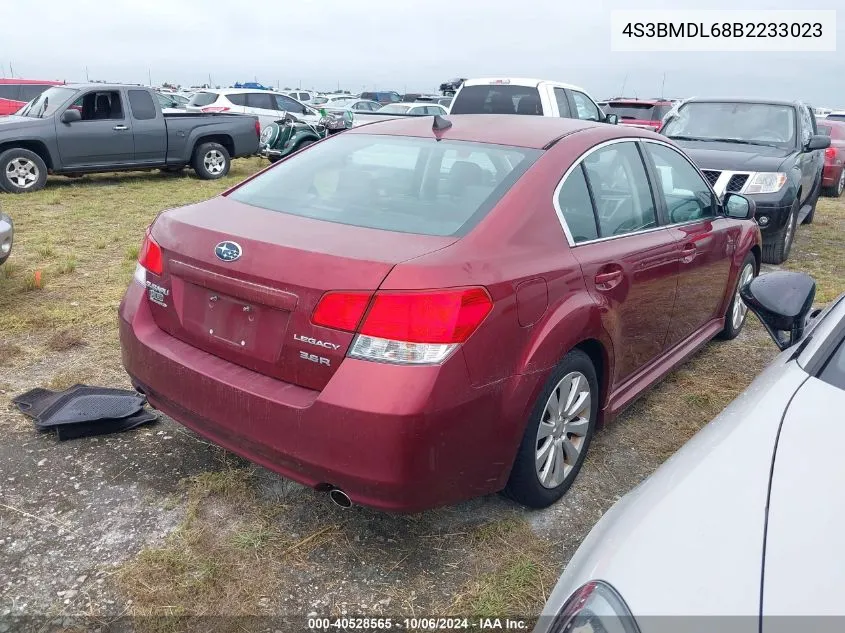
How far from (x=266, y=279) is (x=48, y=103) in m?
10.8

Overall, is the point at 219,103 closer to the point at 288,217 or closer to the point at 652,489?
the point at 288,217

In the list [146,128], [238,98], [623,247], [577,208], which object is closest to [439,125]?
[577,208]

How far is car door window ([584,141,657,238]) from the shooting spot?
10.2ft

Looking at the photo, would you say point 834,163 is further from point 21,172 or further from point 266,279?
point 21,172

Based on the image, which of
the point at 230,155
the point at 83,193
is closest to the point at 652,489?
the point at 83,193

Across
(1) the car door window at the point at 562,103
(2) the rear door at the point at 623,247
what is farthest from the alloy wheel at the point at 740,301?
(1) the car door window at the point at 562,103

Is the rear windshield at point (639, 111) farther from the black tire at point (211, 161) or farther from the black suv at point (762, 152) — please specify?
the black tire at point (211, 161)

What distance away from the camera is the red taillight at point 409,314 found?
7.26 ft

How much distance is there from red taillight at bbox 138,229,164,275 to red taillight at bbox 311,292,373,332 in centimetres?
88

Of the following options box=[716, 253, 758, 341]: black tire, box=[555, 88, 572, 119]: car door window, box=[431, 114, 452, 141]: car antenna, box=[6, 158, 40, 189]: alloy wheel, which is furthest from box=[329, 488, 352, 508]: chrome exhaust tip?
box=[6, 158, 40, 189]: alloy wheel

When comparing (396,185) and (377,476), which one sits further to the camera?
(396,185)

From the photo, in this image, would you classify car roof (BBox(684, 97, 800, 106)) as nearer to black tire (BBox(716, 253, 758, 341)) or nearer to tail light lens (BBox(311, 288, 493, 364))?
black tire (BBox(716, 253, 758, 341))

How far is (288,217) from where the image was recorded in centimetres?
276

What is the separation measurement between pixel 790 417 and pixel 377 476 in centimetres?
120
